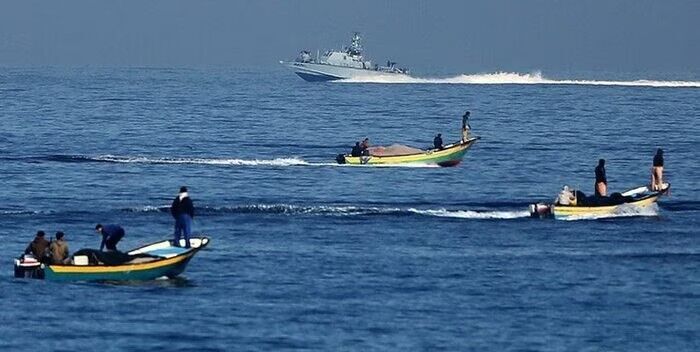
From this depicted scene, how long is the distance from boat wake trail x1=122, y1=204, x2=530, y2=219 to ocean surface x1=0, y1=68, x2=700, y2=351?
13 centimetres

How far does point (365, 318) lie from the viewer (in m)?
44.8

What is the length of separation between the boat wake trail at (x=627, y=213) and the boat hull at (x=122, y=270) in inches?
805

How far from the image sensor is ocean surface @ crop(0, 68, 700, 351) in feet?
141

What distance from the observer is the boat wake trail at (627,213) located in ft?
215

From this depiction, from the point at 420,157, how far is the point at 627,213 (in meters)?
24.5

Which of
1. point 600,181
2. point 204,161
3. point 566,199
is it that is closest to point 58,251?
point 566,199

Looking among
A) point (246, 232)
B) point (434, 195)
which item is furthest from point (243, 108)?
point (246, 232)

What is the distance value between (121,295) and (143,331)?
5.27 metres

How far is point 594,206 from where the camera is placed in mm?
65312

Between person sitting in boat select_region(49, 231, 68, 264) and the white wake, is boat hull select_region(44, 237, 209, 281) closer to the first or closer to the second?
person sitting in boat select_region(49, 231, 68, 264)

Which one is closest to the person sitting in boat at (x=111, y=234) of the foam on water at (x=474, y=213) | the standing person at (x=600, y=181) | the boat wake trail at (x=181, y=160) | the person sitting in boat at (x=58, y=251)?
the person sitting in boat at (x=58, y=251)

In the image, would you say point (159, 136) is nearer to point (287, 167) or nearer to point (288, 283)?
point (287, 167)

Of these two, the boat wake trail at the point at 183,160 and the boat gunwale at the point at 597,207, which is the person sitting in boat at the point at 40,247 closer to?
the boat gunwale at the point at 597,207

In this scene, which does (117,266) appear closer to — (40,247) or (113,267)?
(113,267)
